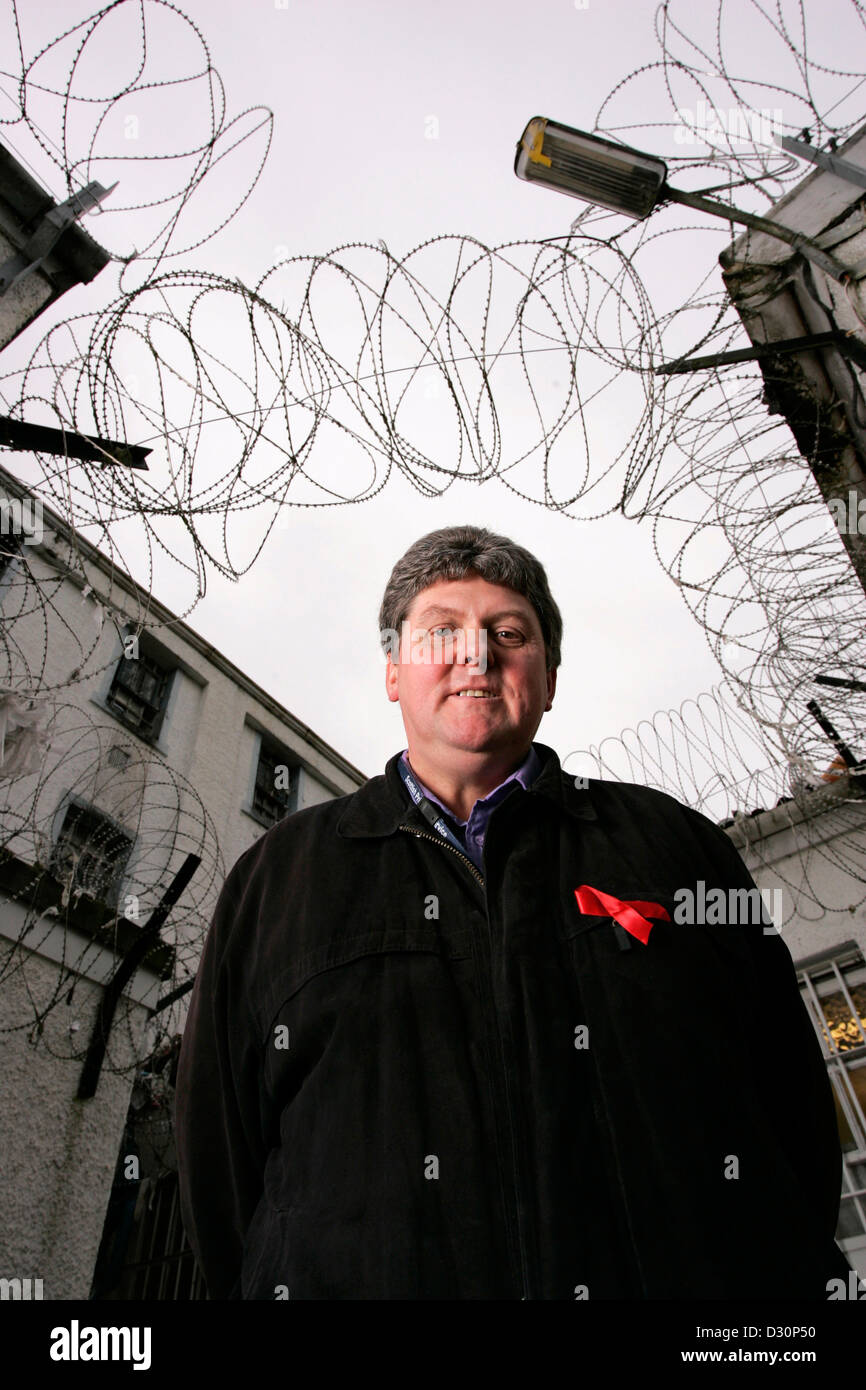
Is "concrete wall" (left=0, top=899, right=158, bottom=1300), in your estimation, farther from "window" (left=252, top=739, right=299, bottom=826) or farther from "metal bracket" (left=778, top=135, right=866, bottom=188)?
"window" (left=252, top=739, right=299, bottom=826)

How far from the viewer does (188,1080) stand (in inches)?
67.4

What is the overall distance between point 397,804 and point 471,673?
39 centimetres

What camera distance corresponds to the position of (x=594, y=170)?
404 centimetres

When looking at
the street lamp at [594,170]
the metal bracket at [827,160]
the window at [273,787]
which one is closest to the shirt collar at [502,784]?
the street lamp at [594,170]

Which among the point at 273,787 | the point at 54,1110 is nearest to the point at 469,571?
the point at 54,1110

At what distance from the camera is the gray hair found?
2352 millimetres

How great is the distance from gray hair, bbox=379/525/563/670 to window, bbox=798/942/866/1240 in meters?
4.55

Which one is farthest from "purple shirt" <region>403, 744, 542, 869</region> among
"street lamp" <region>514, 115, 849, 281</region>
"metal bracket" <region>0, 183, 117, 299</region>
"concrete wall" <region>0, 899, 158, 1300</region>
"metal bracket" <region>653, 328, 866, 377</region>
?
"metal bracket" <region>0, 183, 117, 299</region>

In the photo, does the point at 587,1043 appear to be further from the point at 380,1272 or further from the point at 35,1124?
the point at 35,1124

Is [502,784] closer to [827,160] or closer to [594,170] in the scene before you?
[594,170]

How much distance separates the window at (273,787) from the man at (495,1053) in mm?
12314

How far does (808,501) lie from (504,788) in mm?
3528
